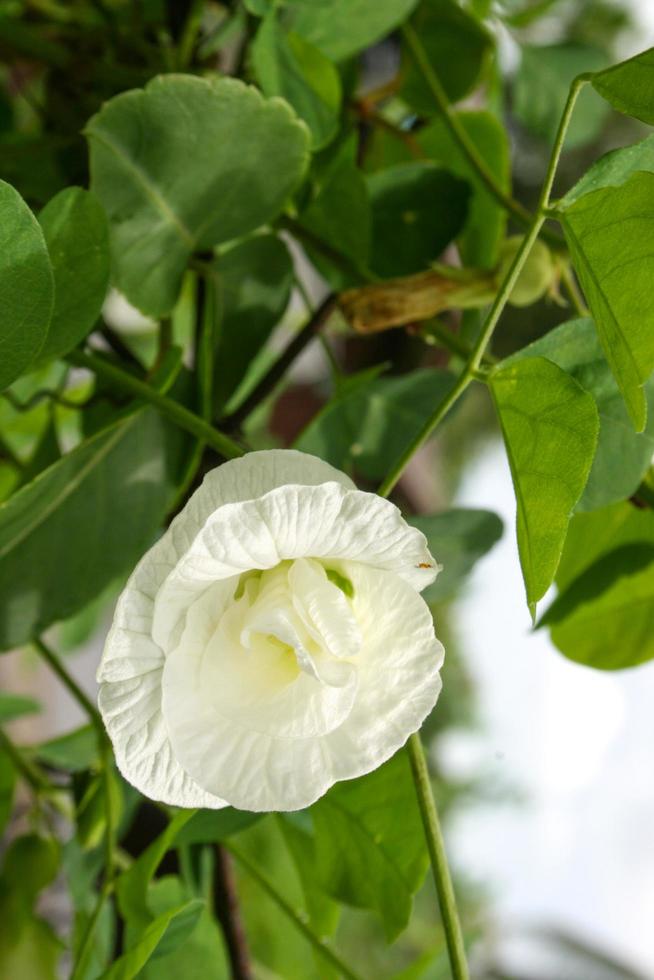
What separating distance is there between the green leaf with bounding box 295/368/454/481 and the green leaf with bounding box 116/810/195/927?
0.09m

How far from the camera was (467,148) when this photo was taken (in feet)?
0.80

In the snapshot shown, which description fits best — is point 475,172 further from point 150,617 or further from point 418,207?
point 150,617

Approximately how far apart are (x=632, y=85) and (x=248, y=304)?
109 millimetres

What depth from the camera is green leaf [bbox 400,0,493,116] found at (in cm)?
28

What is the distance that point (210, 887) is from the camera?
11.3 inches

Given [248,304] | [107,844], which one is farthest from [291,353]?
[107,844]

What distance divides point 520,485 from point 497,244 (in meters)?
0.13

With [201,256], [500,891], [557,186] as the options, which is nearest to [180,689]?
[201,256]

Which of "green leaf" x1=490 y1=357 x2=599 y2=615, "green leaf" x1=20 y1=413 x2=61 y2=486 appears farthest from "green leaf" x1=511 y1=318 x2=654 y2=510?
"green leaf" x1=20 y1=413 x2=61 y2=486

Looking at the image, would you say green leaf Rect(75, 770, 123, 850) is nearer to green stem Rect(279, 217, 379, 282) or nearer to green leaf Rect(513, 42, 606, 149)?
green stem Rect(279, 217, 379, 282)

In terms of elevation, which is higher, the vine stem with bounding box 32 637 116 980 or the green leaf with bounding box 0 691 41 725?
the vine stem with bounding box 32 637 116 980

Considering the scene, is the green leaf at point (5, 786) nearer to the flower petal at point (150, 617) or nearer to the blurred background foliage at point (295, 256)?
the blurred background foliage at point (295, 256)

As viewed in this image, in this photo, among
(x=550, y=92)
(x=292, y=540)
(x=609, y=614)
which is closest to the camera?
(x=292, y=540)

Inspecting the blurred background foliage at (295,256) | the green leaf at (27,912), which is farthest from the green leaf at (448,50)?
the green leaf at (27,912)
